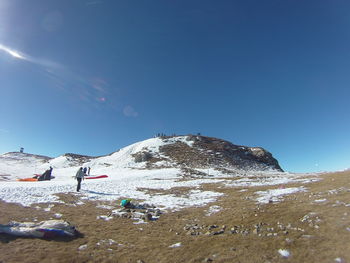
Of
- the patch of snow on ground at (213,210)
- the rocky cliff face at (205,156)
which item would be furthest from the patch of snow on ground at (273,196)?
the rocky cliff face at (205,156)

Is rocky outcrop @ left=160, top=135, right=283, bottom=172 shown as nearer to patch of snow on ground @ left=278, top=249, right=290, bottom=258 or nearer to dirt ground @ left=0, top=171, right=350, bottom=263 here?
dirt ground @ left=0, top=171, right=350, bottom=263

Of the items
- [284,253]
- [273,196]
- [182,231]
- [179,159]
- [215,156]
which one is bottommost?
[182,231]

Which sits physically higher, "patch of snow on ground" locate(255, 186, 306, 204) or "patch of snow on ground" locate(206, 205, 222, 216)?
"patch of snow on ground" locate(255, 186, 306, 204)

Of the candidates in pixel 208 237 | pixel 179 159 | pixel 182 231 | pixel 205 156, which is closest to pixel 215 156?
pixel 205 156

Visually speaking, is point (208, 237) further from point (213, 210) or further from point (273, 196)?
point (273, 196)

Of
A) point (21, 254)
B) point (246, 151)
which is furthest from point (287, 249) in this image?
point (246, 151)

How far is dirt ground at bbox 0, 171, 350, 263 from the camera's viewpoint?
7.40 metres

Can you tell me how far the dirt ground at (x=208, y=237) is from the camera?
7.40 meters

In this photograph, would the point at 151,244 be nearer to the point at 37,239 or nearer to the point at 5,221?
the point at 37,239

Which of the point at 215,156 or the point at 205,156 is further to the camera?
the point at 215,156

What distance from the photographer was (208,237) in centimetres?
959

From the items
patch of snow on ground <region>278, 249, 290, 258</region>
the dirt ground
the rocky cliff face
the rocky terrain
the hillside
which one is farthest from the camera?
the rocky cliff face

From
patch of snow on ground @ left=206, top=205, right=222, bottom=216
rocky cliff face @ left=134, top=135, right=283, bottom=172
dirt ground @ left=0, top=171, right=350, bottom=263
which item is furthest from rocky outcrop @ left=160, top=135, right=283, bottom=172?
dirt ground @ left=0, top=171, right=350, bottom=263

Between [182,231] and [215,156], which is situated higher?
[215,156]
